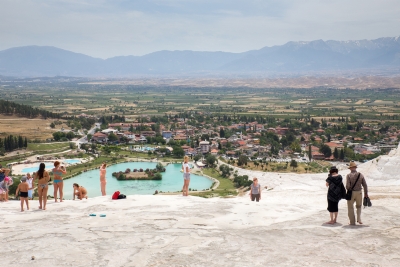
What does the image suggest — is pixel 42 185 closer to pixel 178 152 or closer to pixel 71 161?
pixel 71 161

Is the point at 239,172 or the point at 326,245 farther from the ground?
the point at 326,245

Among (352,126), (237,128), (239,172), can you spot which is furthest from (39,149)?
(352,126)

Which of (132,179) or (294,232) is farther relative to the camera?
(132,179)

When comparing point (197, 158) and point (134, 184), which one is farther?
point (197, 158)

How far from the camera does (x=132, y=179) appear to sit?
154ft

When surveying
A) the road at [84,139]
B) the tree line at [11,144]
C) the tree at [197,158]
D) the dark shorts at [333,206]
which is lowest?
the tree at [197,158]

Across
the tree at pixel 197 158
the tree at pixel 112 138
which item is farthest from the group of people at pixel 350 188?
the tree at pixel 112 138

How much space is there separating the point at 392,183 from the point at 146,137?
5621 cm

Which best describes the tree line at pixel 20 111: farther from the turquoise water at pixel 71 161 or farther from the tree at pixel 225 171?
the tree at pixel 225 171

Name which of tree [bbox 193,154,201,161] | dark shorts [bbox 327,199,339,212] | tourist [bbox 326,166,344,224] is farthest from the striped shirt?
tree [bbox 193,154,201,161]

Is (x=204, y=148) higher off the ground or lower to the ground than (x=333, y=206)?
lower

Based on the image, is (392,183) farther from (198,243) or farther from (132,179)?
(132,179)

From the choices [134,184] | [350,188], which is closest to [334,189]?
[350,188]

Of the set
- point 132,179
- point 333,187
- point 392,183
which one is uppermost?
point 333,187
